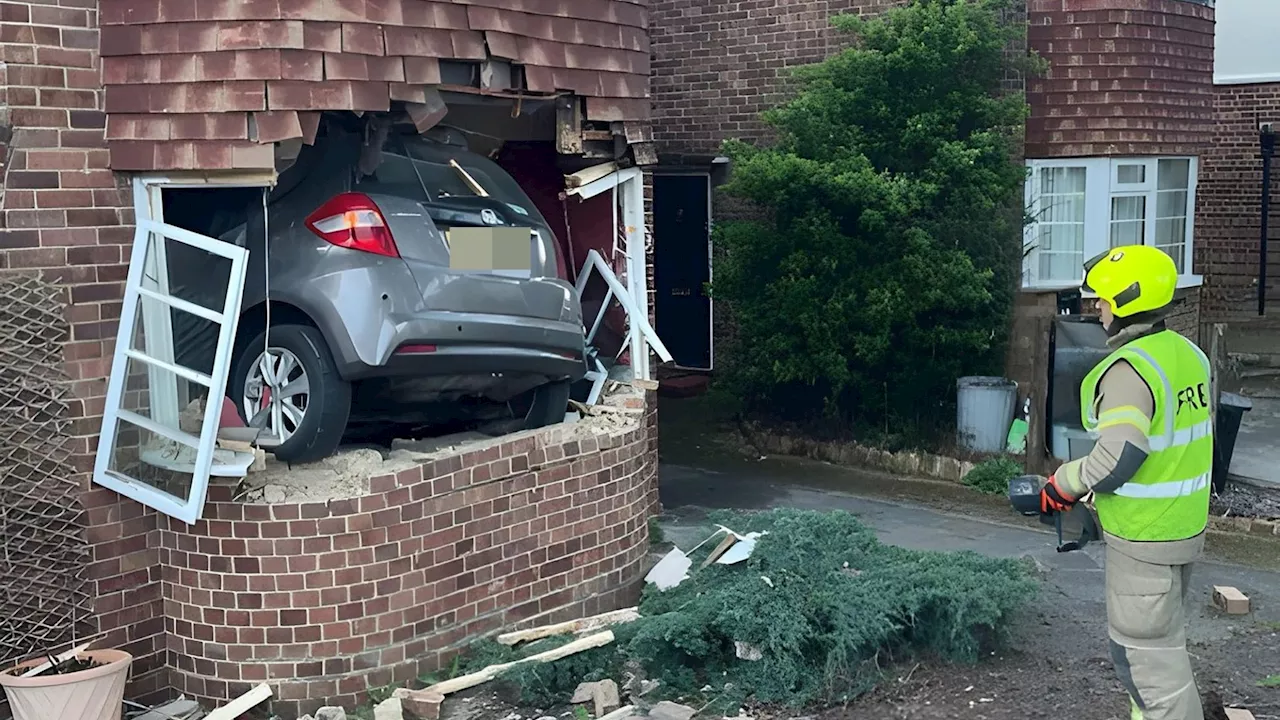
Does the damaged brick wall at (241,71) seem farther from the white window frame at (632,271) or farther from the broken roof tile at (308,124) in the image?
the white window frame at (632,271)

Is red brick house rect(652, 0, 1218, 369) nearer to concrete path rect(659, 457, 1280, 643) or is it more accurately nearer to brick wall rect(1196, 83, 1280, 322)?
concrete path rect(659, 457, 1280, 643)

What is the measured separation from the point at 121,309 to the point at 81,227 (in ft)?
1.25

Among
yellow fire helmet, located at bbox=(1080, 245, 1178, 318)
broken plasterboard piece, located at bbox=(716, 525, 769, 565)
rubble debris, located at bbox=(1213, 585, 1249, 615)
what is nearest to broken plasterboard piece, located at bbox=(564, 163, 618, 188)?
broken plasterboard piece, located at bbox=(716, 525, 769, 565)

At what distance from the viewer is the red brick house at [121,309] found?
511cm

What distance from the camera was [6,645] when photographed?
510 cm

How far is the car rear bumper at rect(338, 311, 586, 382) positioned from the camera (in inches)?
213

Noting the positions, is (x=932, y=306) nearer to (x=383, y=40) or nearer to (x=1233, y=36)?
(x=383, y=40)

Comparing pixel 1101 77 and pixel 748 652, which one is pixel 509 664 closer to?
pixel 748 652

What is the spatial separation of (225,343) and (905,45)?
6.62 meters

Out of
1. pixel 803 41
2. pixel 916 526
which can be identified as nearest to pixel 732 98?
pixel 803 41

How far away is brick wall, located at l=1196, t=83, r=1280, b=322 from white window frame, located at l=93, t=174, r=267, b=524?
15.4 meters

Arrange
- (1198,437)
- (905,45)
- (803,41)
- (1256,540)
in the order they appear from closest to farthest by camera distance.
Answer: (1198,437)
(1256,540)
(905,45)
(803,41)

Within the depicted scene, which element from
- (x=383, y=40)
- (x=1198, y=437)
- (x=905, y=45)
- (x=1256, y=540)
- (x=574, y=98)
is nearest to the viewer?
(x=1198, y=437)

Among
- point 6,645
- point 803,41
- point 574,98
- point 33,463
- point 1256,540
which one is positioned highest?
point 803,41
